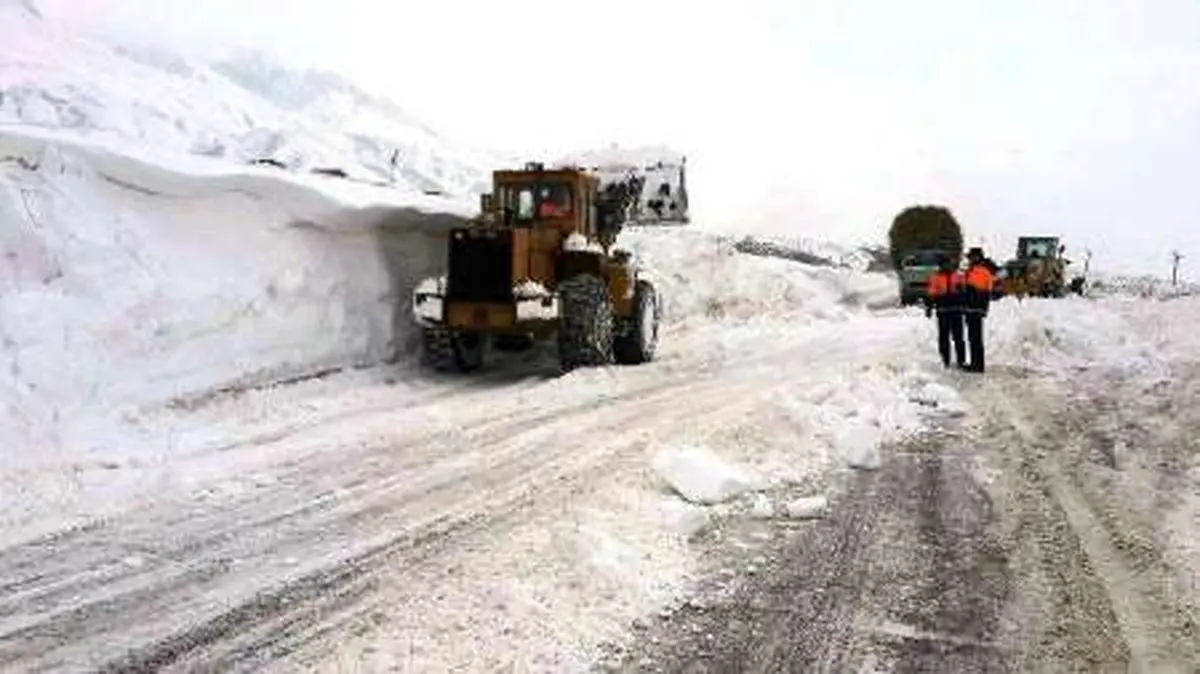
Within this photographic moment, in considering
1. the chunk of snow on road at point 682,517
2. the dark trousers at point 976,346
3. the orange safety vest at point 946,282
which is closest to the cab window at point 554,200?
the orange safety vest at point 946,282

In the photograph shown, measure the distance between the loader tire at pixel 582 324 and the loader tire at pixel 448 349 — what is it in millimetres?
1123

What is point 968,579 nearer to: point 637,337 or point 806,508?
point 806,508

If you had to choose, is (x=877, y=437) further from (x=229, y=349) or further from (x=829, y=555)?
(x=229, y=349)

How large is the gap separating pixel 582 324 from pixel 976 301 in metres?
4.84

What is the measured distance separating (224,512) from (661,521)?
253 cm

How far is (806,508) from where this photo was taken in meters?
7.72

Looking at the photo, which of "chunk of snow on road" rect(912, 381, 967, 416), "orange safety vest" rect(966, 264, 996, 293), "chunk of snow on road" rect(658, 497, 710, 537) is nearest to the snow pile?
"orange safety vest" rect(966, 264, 996, 293)

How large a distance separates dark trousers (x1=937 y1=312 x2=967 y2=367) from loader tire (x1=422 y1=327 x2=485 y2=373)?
5.66 metres

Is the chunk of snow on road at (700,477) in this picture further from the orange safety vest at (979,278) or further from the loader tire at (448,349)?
the orange safety vest at (979,278)

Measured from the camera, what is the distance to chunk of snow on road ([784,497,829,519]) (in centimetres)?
766

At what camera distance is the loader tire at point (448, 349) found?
15.8m

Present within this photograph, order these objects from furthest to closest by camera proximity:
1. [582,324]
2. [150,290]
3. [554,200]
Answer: [554,200], [582,324], [150,290]

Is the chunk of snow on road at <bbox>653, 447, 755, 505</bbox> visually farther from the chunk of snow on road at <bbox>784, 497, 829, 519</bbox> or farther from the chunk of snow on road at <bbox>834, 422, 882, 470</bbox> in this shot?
the chunk of snow on road at <bbox>834, 422, 882, 470</bbox>

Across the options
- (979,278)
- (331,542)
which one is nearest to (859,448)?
(331,542)
